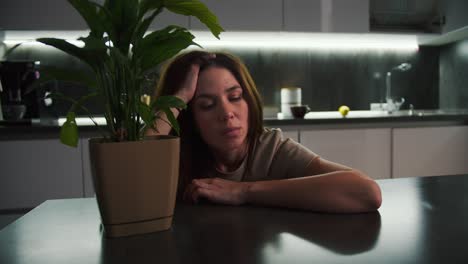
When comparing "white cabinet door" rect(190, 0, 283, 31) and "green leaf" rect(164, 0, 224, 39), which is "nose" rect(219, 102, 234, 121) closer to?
"green leaf" rect(164, 0, 224, 39)

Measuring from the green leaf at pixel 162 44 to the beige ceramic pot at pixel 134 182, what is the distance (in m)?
0.13

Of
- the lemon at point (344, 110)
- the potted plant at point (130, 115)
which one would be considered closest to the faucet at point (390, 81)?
the lemon at point (344, 110)

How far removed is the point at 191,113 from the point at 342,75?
2.17 metres

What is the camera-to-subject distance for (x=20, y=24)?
7.80 feet

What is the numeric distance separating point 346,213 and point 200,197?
1.04 feet

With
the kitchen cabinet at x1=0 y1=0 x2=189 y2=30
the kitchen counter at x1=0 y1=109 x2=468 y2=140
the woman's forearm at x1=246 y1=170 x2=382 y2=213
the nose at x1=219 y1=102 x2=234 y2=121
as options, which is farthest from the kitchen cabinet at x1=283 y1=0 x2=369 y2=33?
the woman's forearm at x1=246 y1=170 x2=382 y2=213

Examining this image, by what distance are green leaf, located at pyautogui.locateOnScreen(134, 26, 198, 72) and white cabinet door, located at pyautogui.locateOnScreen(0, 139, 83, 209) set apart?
176 cm

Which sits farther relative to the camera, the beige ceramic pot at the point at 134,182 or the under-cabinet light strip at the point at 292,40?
the under-cabinet light strip at the point at 292,40

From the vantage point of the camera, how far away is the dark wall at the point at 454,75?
303 cm

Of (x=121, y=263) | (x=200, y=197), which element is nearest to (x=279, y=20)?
(x=200, y=197)

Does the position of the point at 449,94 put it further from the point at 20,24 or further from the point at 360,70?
the point at 20,24

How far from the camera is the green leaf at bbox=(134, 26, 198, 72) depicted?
59 cm

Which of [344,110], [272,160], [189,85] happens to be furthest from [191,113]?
[344,110]

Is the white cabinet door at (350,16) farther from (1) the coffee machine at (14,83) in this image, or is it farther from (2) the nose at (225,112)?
(1) the coffee machine at (14,83)
